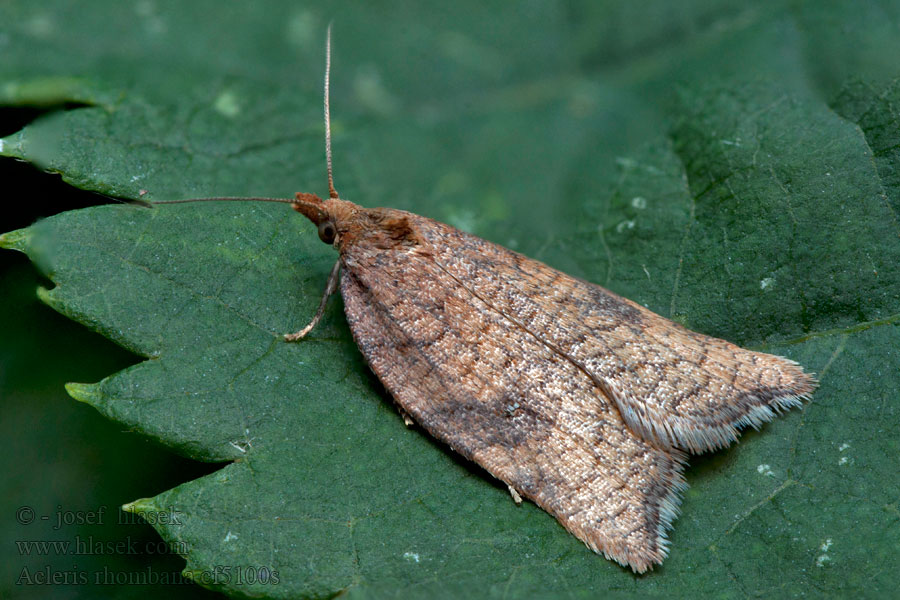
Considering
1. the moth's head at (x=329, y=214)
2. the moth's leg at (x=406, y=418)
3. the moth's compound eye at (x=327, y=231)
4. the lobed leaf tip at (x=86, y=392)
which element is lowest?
the moth's leg at (x=406, y=418)

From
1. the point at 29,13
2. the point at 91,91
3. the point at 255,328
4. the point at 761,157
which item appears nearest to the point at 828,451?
the point at 761,157

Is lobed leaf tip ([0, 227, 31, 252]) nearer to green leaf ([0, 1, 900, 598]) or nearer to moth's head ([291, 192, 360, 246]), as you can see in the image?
green leaf ([0, 1, 900, 598])

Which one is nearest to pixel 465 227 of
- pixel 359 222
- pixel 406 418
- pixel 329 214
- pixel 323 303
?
pixel 359 222

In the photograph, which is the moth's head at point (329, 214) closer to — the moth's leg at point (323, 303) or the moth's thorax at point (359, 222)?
the moth's thorax at point (359, 222)

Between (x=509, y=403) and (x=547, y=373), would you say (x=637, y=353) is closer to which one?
(x=547, y=373)

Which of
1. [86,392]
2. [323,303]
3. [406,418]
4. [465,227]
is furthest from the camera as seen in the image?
[465,227]

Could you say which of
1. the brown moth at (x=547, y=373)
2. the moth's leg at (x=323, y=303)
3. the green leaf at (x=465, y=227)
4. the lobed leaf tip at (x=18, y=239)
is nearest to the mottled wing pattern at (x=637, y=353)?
the brown moth at (x=547, y=373)

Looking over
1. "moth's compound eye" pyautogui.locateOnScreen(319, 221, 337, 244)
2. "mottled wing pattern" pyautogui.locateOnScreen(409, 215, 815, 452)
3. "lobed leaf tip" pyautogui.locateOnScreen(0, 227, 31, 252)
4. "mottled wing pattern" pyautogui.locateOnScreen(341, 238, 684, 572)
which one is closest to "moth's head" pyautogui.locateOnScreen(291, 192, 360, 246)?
"moth's compound eye" pyautogui.locateOnScreen(319, 221, 337, 244)
